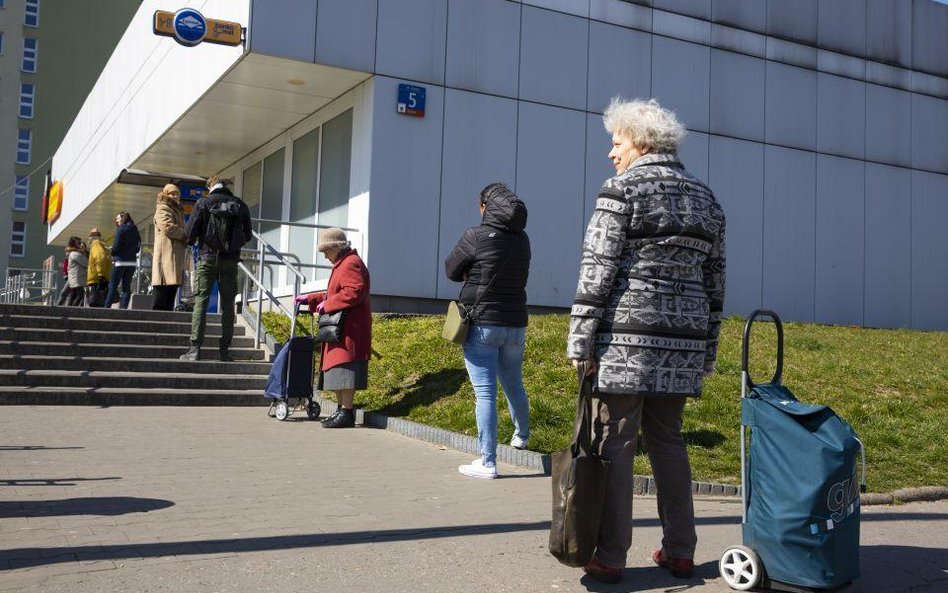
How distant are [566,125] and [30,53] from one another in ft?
166

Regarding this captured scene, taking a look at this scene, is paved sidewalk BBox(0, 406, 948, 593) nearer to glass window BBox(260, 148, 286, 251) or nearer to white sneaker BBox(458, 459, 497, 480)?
white sneaker BBox(458, 459, 497, 480)

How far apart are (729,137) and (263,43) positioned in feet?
28.4

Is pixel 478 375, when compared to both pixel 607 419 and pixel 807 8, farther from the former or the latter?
pixel 807 8

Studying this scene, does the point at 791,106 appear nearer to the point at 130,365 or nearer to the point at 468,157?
the point at 468,157

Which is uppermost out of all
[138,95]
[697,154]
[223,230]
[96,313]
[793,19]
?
[793,19]

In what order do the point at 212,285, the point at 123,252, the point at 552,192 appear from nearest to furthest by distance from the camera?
the point at 212,285 < the point at 552,192 < the point at 123,252

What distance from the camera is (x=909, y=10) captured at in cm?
2173

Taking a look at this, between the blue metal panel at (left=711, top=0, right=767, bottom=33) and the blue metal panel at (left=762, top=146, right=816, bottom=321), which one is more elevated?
the blue metal panel at (left=711, top=0, right=767, bottom=33)

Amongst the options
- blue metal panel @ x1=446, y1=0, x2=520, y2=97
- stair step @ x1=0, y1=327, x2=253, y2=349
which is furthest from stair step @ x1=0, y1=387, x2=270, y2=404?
blue metal panel @ x1=446, y1=0, x2=520, y2=97

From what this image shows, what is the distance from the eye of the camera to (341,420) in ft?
31.6

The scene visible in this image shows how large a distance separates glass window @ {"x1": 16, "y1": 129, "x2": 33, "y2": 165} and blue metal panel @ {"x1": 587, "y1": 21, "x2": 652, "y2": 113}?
49822mm

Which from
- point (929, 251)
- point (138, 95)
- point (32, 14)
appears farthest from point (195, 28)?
point (32, 14)

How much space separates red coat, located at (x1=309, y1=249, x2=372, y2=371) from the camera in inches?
371

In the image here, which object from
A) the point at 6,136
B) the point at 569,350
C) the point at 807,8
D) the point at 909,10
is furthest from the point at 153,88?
the point at 6,136
